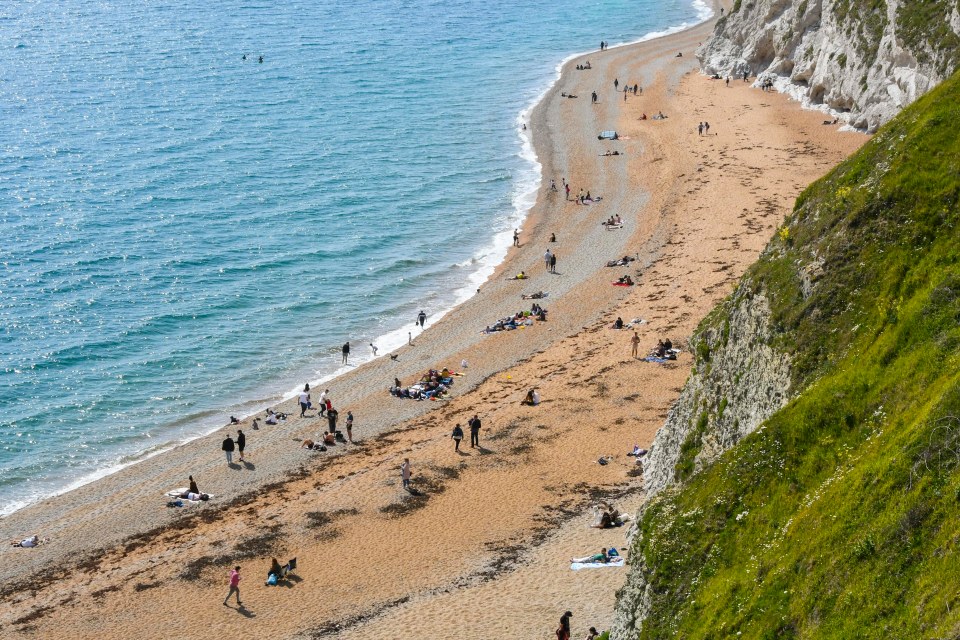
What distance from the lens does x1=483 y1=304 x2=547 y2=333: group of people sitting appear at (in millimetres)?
49031

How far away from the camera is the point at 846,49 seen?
66125 mm

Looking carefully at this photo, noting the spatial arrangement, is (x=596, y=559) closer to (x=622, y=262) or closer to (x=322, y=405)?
(x=322, y=405)

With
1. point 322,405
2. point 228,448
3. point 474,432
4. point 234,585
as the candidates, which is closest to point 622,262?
point 322,405

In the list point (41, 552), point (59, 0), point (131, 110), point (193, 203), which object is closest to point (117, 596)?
point (41, 552)

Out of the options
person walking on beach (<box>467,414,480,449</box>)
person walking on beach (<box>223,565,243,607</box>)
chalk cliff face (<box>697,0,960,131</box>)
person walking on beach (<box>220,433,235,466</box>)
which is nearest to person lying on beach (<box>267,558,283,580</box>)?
person walking on beach (<box>223,565,243,607</box>)

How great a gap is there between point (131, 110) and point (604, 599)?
78.8m

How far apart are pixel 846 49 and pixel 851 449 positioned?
5619 cm

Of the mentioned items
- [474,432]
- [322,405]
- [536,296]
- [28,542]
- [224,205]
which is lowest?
[28,542]

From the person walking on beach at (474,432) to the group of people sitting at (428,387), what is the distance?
19.4 feet

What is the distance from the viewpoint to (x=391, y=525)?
3203cm

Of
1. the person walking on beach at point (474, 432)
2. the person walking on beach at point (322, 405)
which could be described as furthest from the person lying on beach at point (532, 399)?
the person walking on beach at point (322, 405)

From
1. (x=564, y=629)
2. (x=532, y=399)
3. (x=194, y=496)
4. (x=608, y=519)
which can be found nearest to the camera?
(x=564, y=629)

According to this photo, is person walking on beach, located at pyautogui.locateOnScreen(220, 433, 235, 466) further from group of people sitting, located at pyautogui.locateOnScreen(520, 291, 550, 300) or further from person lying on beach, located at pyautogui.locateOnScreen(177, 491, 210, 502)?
group of people sitting, located at pyautogui.locateOnScreen(520, 291, 550, 300)

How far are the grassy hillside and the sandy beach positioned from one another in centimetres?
847
